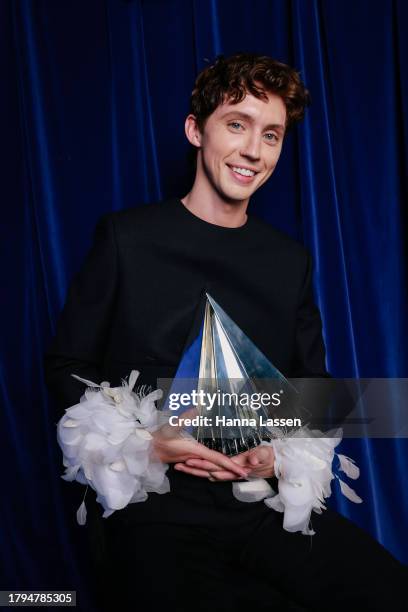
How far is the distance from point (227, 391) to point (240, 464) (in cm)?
14

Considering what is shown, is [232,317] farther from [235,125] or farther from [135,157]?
[135,157]

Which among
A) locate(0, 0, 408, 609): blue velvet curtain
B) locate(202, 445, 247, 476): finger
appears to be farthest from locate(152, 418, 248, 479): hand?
locate(0, 0, 408, 609): blue velvet curtain

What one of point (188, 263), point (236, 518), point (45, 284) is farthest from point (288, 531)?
point (45, 284)

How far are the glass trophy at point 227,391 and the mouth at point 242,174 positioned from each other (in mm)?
308

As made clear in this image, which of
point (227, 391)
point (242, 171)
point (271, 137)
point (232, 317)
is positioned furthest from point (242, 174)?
point (227, 391)

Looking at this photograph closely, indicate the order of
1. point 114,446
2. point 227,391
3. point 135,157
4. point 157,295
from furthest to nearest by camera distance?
1. point 135,157
2. point 157,295
3. point 227,391
4. point 114,446

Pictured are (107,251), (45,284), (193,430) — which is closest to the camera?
(193,430)

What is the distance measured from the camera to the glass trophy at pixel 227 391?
4.35 feet

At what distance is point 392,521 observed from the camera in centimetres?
206

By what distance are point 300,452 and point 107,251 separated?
0.56 m

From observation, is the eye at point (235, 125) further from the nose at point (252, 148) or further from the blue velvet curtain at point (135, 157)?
the blue velvet curtain at point (135, 157)

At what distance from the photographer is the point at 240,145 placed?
1.46m

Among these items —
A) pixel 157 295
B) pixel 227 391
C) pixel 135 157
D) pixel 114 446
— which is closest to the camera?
pixel 114 446

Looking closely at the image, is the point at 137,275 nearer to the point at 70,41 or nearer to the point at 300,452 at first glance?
the point at 300,452
